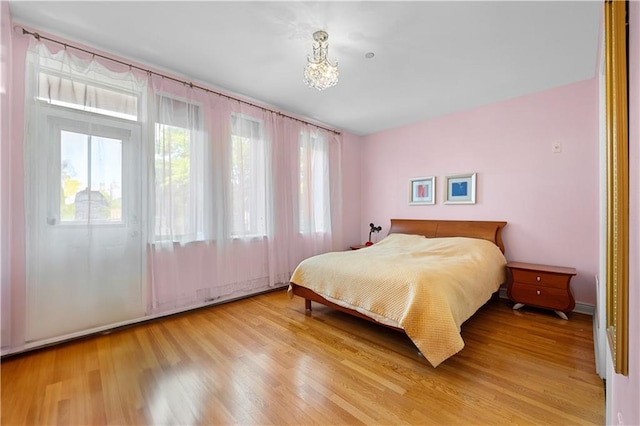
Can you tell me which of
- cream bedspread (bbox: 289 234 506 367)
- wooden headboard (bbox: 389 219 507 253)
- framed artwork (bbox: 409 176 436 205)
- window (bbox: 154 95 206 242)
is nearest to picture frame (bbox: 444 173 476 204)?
framed artwork (bbox: 409 176 436 205)

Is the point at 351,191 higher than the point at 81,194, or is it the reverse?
the point at 351,191

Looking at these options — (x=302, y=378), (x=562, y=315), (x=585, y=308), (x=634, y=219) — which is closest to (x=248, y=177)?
(x=302, y=378)

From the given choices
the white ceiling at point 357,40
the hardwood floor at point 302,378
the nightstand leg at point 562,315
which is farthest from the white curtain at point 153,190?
the nightstand leg at point 562,315

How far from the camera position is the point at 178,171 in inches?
112

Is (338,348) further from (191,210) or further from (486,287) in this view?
(191,210)

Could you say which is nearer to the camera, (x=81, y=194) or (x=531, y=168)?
(x=81, y=194)

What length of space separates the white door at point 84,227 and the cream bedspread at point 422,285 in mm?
1703

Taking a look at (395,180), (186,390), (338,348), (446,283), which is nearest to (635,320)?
(446,283)

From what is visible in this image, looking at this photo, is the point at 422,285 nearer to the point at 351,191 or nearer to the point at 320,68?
the point at 320,68

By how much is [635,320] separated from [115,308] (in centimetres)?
331

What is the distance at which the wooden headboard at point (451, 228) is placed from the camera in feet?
11.3

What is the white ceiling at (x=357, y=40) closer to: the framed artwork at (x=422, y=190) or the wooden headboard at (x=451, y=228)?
the framed artwork at (x=422, y=190)

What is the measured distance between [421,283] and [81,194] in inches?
114

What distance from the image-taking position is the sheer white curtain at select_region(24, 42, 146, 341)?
2.12 m
